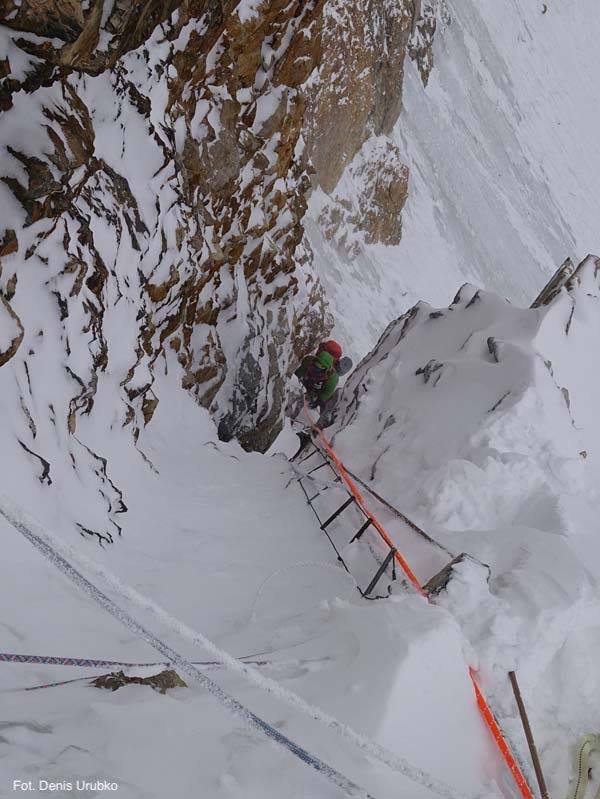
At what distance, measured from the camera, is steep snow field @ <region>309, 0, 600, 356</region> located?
606 inches

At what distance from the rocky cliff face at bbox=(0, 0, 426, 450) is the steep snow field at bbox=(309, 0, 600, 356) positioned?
166 inches

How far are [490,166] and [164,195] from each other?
59.9 feet

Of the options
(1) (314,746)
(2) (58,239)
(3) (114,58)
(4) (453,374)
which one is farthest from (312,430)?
(1) (314,746)

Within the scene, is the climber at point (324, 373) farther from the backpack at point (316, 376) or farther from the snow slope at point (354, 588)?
the snow slope at point (354, 588)

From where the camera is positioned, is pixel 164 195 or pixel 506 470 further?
pixel 164 195

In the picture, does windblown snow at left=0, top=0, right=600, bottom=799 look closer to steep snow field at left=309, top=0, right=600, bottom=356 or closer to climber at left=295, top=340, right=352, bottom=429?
climber at left=295, top=340, right=352, bottom=429

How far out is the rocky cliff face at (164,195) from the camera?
3.35m

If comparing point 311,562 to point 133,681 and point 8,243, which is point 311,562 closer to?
point 133,681

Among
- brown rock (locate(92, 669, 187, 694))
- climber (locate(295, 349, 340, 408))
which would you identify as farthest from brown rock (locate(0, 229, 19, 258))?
climber (locate(295, 349, 340, 408))

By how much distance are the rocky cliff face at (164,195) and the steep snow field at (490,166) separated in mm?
4212

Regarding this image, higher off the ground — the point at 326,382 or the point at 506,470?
the point at 506,470

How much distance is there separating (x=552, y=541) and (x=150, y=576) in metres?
2.32

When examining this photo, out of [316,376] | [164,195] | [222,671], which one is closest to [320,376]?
[316,376]

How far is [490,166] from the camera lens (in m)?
21.3
